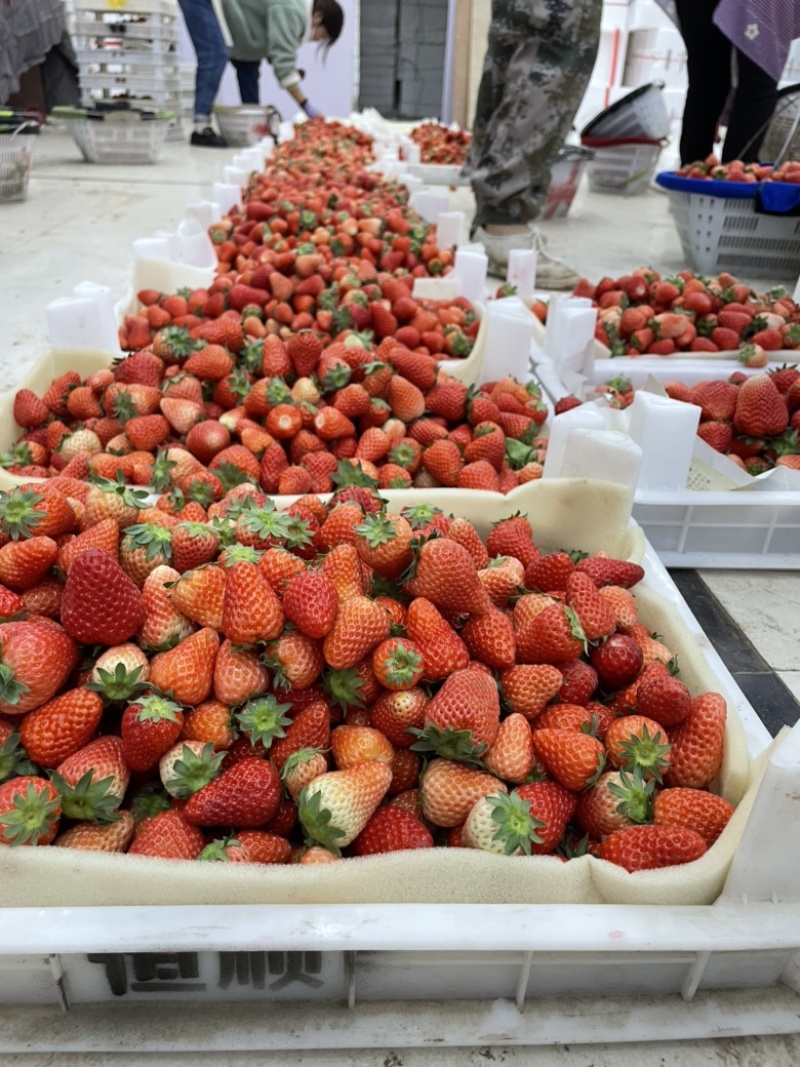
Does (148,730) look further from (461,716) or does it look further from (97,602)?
(461,716)

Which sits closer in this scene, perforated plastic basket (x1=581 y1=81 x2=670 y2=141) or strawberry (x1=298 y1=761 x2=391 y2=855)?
strawberry (x1=298 y1=761 x2=391 y2=855)

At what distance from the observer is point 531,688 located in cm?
101

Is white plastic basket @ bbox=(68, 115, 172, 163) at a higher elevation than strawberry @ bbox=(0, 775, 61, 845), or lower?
lower

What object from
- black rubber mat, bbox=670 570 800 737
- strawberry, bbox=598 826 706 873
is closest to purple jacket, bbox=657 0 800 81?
black rubber mat, bbox=670 570 800 737

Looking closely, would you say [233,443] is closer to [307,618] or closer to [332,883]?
[307,618]

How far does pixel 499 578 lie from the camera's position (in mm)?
1181

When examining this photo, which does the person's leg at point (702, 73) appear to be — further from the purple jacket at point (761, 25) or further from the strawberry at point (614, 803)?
the strawberry at point (614, 803)

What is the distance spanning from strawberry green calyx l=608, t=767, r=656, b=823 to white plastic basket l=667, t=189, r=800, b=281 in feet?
11.4

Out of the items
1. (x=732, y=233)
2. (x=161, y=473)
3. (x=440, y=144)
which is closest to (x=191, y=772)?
(x=161, y=473)

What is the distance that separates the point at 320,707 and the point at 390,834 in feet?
0.53

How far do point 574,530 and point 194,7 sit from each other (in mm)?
8164

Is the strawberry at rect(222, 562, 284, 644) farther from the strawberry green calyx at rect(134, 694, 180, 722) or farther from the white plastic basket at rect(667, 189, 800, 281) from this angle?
the white plastic basket at rect(667, 189, 800, 281)

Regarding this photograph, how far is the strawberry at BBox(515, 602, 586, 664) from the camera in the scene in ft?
3.41

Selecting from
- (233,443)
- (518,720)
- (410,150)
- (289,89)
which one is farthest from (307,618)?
(289,89)
